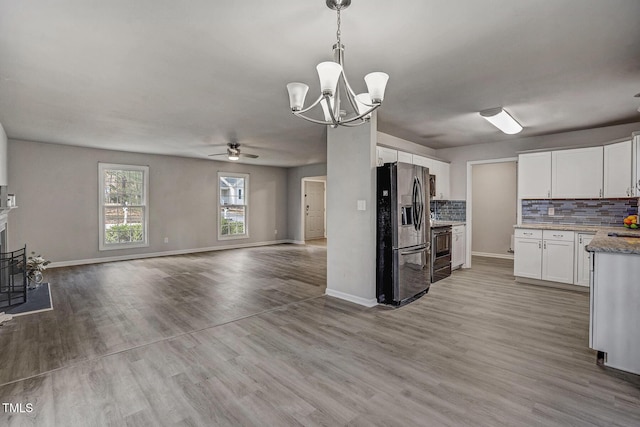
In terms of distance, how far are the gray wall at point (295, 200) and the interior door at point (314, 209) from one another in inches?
23.3

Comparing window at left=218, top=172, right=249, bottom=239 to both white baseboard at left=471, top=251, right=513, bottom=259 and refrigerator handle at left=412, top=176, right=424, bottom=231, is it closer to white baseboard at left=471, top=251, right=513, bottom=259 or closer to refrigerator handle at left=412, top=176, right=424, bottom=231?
refrigerator handle at left=412, top=176, right=424, bottom=231

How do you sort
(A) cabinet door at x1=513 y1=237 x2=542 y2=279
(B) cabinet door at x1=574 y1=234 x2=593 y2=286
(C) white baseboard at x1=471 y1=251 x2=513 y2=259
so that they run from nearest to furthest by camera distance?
(B) cabinet door at x1=574 y1=234 x2=593 y2=286 → (A) cabinet door at x1=513 y1=237 x2=542 y2=279 → (C) white baseboard at x1=471 y1=251 x2=513 y2=259

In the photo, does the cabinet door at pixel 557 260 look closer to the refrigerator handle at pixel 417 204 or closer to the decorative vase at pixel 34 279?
the refrigerator handle at pixel 417 204

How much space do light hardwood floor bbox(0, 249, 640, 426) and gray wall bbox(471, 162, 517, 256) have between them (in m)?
3.01

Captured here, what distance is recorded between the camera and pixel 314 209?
433 inches

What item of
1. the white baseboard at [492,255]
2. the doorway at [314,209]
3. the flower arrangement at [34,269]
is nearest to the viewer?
the flower arrangement at [34,269]

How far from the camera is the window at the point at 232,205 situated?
28.5ft

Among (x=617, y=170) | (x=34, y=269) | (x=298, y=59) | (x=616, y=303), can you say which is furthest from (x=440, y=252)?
(x=34, y=269)

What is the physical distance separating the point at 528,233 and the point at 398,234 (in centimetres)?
252

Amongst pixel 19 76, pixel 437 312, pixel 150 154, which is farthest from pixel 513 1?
pixel 150 154

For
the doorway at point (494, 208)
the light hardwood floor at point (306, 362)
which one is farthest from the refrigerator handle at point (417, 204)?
the doorway at point (494, 208)

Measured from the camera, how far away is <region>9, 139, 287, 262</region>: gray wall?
5.88 metres

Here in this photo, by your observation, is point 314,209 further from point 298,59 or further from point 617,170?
point 298,59

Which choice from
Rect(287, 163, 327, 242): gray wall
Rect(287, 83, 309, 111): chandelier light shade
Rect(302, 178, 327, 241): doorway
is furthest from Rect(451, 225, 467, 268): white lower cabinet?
Rect(302, 178, 327, 241): doorway
